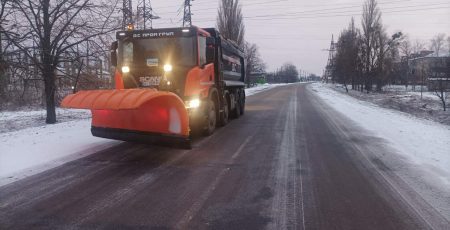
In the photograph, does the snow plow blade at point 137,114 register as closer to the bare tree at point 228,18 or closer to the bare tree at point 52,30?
the bare tree at point 52,30

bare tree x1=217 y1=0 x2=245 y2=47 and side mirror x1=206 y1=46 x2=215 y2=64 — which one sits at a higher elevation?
bare tree x1=217 y1=0 x2=245 y2=47

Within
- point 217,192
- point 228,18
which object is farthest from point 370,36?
point 217,192

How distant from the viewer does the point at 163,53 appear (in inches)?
433

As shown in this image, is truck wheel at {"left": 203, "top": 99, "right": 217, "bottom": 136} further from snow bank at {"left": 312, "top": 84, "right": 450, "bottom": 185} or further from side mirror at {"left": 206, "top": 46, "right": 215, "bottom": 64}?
snow bank at {"left": 312, "top": 84, "right": 450, "bottom": 185}

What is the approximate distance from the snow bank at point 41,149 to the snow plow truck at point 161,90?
788mm

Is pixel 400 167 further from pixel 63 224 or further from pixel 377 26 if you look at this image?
pixel 377 26

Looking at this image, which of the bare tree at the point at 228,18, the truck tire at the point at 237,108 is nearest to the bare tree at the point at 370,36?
the bare tree at the point at 228,18

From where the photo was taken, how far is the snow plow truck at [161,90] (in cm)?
859

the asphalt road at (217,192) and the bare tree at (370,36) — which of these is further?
the bare tree at (370,36)

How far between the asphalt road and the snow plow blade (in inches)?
18.5

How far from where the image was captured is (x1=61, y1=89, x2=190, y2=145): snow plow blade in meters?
8.06

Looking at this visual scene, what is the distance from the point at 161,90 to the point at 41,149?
295 cm

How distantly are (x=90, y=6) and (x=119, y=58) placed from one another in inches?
223

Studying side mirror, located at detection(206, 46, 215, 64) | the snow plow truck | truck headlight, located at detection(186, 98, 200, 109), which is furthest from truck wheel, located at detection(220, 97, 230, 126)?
truck headlight, located at detection(186, 98, 200, 109)
